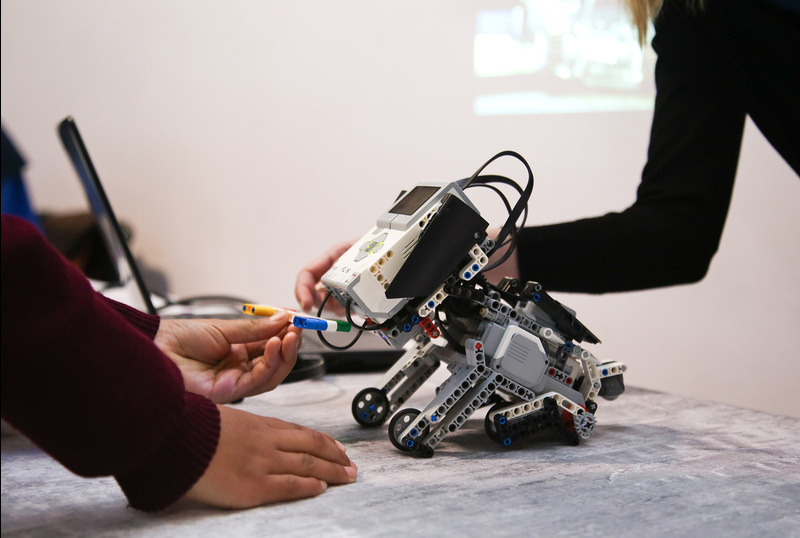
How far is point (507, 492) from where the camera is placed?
0.63 m

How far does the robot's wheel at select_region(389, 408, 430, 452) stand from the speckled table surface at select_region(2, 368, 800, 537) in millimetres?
16

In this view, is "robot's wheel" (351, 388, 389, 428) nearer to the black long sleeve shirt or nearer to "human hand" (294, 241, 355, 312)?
"human hand" (294, 241, 355, 312)

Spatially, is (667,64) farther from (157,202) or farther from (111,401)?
(157,202)

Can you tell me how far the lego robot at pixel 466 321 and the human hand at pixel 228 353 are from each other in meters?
0.13

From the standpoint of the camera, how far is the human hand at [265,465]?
1.83 feet

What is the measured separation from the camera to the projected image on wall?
1.83 metres

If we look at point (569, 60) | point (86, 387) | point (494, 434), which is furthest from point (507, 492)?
point (569, 60)

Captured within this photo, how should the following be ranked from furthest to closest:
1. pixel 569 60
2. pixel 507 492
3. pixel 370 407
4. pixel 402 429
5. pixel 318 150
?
pixel 318 150, pixel 569 60, pixel 370 407, pixel 402 429, pixel 507 492

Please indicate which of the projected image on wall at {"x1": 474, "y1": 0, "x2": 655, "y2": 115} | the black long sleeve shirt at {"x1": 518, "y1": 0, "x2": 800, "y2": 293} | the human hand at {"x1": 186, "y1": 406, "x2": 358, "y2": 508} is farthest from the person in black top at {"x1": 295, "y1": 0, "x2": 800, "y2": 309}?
the projected image on wall at {"x1": 474, "y1": 0, "x2": 655, "y2": 115}

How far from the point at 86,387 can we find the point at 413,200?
407 millimetres

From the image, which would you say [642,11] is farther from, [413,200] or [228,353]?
[228,353]

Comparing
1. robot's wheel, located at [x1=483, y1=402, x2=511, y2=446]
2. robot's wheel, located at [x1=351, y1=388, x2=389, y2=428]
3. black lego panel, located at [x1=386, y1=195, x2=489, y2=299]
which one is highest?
black lego panel, located at [x1=386, y1=195, x2=489, y2=299]

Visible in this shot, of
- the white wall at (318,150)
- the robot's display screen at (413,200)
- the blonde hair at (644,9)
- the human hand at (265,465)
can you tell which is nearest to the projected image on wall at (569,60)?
the white wall at (318,150)

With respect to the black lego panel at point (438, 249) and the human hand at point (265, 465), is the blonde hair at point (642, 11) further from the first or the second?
the human hand at point (265, 465)
